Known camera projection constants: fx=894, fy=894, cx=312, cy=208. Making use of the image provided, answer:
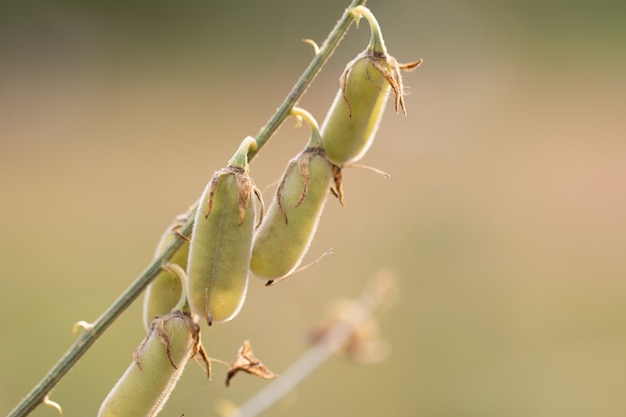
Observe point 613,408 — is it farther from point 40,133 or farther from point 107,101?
point 107,101

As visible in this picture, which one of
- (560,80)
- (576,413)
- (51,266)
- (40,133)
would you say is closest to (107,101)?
(40,133)

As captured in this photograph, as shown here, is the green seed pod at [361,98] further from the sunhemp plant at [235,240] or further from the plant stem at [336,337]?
the plant stem at [336,337]

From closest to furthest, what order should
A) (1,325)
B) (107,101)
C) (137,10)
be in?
(1,325), (107,101), (137,10)

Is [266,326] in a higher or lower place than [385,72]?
higher

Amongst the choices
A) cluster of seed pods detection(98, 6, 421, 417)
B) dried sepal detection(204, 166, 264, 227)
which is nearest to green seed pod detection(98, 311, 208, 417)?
cluster of seed pods detection(98, 6, 421, 417)

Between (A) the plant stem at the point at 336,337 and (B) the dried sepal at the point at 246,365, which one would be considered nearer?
(B) the dried sepal at the point at 246,365

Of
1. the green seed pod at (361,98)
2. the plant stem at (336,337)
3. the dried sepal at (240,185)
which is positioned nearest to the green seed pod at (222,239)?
the dried sepal at (240,185)
